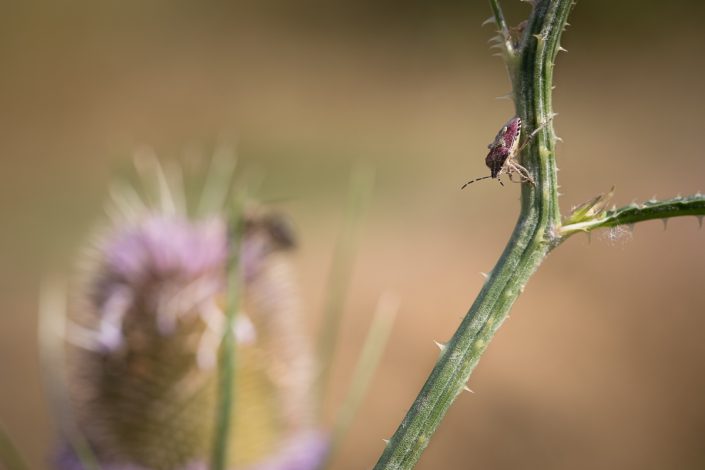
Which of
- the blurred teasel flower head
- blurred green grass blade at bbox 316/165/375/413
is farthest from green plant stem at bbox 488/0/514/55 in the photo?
the blurred teasel flower head

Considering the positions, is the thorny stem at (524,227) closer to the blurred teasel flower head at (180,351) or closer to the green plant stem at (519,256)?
the green plant stem at (519,256)

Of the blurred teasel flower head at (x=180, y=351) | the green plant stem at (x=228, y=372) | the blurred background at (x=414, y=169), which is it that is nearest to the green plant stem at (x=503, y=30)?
the green plant stem at (x=228, y=372)

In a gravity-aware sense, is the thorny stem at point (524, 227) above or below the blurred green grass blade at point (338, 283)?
above

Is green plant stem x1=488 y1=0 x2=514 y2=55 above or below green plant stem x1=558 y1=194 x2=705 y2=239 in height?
above

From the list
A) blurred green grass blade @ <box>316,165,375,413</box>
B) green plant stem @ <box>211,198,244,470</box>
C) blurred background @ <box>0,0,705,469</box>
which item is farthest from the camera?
blurred background @ <box>0,0,705,469</box>

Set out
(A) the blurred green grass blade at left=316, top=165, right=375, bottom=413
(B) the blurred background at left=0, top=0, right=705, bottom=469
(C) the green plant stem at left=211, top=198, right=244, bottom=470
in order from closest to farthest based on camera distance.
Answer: (C) the green plant stem at left=211, top=198, right=244, bottom=470 < (A) the blurred green grass blade at left=316, top=165, right=375, bottom=413 < (B) the blurred background at left=0, top=0, right=705, bottom=469

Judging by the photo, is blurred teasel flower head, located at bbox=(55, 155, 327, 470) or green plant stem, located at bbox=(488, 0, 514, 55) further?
blurred teasel flower head, located at bbox=(55, 155, 327, 470)

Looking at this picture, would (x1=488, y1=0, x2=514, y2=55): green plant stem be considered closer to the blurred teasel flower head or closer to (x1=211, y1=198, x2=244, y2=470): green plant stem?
(x1=211, y1=198, x2=244, y2=470): green plant stem

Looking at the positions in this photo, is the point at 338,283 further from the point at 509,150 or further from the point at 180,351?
the point at 509,150
